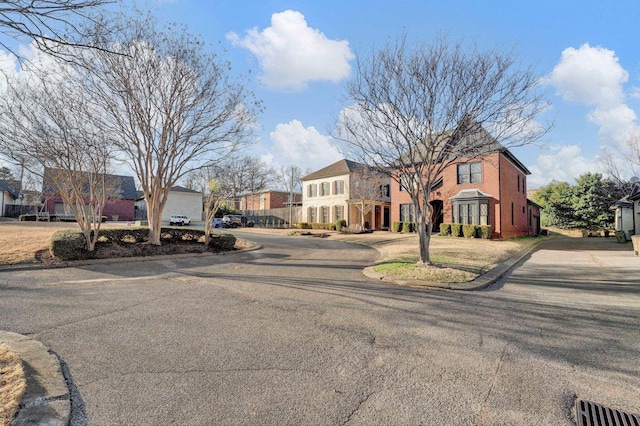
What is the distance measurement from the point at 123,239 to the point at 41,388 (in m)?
11.0

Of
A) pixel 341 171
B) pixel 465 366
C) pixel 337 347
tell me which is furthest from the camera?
pixel 341 171

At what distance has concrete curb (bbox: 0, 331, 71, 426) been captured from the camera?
2.41m

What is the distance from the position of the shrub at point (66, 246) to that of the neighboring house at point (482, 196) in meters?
18.9

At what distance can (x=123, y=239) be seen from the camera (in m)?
12.5

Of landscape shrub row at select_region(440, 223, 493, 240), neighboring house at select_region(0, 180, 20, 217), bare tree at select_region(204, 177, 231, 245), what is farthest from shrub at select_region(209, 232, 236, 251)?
neighboring house at select_region(0, 180, 20, 217)

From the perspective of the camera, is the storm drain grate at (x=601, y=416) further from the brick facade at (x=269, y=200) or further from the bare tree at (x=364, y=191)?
the brick facade at (x=269, y=200)

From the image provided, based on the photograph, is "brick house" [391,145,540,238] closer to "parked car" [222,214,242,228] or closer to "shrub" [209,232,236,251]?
"shrub" [209,232,236,251]

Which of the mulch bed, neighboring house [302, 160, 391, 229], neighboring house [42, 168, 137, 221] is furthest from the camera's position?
neighboring house [42, 168, 137, 221]

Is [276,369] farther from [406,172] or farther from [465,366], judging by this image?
[406,172]

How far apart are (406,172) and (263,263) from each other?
18.0 feet

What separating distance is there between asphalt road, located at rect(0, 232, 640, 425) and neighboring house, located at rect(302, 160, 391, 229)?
84.1ft

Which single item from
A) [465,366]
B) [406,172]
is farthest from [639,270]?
[465,366]

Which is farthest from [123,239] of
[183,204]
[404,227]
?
[183,204]

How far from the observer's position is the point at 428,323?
4977 mm
